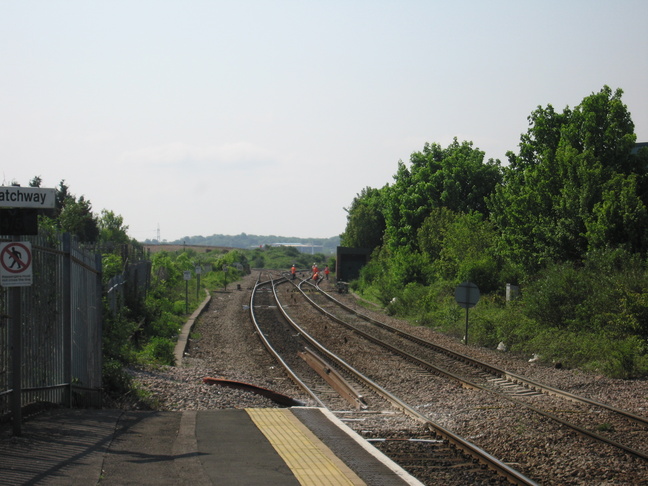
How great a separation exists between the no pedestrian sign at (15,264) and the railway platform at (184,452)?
1639 millimetres

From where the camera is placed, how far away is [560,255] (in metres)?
24.6

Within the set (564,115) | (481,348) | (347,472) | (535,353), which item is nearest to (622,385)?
(535,353)

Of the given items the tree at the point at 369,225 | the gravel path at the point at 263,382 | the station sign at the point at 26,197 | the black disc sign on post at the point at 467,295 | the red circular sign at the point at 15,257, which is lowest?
the gravel path at the point at 263,382

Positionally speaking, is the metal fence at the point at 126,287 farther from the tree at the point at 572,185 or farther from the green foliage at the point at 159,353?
the tree at the point at 572,185

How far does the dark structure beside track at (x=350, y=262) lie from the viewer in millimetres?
56750

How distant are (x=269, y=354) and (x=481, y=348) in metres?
6.42

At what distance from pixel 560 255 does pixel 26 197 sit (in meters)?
20.8

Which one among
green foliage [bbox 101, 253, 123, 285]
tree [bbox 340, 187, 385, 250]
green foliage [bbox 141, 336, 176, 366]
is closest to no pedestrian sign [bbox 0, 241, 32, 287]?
green foliage [bbox 101, 253, 123, 285]

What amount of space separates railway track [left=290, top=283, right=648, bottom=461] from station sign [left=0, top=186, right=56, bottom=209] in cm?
764

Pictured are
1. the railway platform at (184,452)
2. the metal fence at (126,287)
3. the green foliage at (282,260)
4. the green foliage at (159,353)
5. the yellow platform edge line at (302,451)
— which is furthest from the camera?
the green foliage at (282,260)

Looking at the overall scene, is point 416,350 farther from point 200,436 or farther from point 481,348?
point 200,436

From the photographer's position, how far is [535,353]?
1941 cm

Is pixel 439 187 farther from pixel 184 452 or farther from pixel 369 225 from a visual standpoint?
pixel 184 452

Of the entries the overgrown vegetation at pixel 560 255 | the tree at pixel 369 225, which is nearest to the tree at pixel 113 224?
the tree at pixel 369 225
